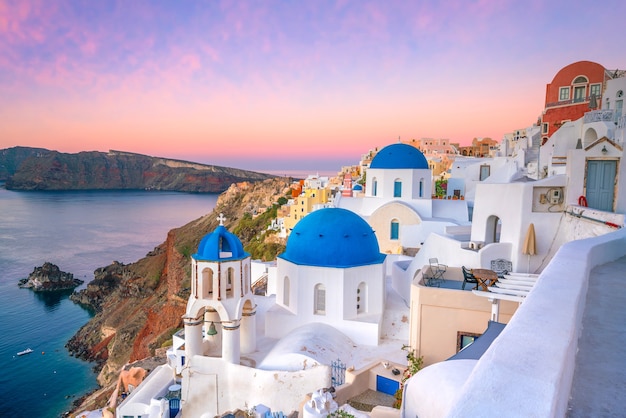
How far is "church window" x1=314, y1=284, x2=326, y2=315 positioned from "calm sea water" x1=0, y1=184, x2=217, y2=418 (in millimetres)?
19422

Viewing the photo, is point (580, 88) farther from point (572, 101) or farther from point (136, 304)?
point (136, 304)

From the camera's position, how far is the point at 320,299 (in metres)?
12.7

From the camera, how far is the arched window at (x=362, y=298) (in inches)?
503

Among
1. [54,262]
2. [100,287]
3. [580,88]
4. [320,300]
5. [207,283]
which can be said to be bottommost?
[100,287]

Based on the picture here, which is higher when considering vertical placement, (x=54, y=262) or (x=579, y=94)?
(x=579, y=94)

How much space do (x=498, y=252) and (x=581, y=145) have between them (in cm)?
1261

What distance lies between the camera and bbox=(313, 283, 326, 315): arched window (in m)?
12.6

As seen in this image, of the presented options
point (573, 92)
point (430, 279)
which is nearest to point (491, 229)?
point (430, 279)

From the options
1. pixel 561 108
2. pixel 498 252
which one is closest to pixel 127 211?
pixel 561 108

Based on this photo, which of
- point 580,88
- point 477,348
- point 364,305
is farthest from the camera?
point 580,88

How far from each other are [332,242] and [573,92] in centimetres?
2209

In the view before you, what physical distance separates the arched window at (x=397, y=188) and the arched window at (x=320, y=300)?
1149 cm

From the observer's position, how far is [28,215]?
313 feet

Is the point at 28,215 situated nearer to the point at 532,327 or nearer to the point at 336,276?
the point at 336,276
